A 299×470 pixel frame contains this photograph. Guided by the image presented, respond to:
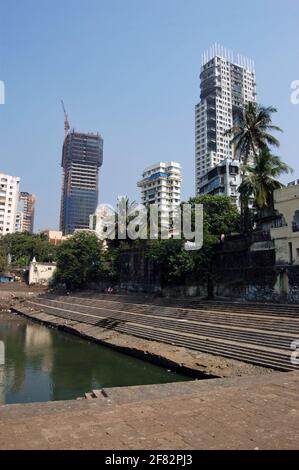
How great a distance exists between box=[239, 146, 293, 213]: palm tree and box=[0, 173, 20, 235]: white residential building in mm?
101461

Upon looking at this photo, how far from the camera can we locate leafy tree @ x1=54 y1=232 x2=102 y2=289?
5003 centimetres

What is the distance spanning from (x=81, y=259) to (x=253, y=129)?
92.9 feet

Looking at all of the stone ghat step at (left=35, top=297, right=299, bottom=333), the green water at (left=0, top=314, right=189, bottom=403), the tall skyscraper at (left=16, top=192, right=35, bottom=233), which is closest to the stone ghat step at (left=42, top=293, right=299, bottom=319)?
the stone ghat step at (left=35, top=297, right=299, bottom=333)

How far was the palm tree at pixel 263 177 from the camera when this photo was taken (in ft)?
94.7

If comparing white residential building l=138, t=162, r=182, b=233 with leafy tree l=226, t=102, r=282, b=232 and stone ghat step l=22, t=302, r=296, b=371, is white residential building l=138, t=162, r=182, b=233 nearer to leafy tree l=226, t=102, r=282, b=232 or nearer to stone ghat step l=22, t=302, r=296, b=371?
leafy tree l=226, t=102, r=282, b=232

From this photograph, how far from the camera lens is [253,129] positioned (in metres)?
31.0

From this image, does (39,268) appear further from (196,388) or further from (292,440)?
(292,440)

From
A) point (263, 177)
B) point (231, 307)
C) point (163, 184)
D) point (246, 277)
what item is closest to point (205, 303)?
point (231, 307)

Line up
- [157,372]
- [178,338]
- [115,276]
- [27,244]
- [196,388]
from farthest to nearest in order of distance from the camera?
1. [27,244]
2. [115,276]
3. [178,338]
4. [157,372]
5. [196,388]

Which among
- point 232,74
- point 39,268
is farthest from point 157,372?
point 232,74

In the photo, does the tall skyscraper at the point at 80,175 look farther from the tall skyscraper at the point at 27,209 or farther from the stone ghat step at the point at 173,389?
the stone ghat step at the point at 173,389

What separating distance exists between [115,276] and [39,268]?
23.6 m

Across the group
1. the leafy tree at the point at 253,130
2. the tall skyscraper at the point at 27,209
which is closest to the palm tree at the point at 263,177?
the leafy tree at the point at 253,130
